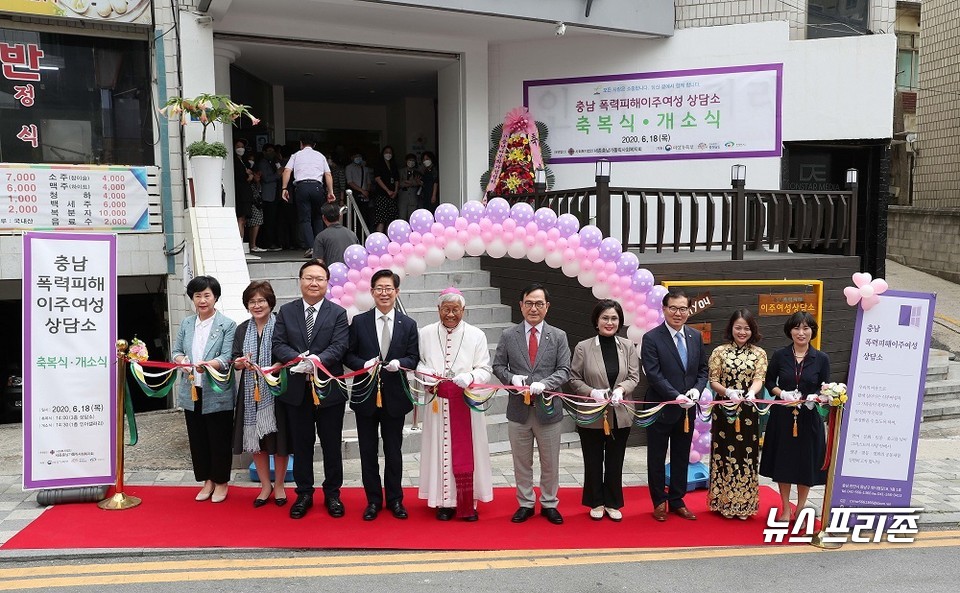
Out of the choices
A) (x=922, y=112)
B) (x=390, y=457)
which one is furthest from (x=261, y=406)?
(x=922, y=112)

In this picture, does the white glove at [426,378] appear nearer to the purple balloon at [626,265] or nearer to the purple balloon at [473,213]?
the purple balloon at [473,213]

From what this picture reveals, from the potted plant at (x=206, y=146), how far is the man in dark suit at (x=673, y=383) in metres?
5.69

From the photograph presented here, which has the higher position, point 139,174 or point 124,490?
point 139,174

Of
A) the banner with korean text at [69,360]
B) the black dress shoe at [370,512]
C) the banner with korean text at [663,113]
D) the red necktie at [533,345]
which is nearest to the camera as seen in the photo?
the black dress shoe at [370,512]

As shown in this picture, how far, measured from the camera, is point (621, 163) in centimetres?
1205

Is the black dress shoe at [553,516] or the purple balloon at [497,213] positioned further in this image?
the purple balloon at [497,213]

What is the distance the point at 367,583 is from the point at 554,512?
5.18 feet

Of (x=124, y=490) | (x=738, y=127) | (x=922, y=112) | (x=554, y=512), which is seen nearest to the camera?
(x=554, y=512)

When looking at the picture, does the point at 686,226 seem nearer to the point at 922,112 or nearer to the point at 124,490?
the point at 124,490

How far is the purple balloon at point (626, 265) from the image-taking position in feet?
23.9

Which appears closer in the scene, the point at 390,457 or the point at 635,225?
the point at 390,457

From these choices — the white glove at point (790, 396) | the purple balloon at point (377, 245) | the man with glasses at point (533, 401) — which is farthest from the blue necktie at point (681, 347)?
the purple balloon at point (377, 245)

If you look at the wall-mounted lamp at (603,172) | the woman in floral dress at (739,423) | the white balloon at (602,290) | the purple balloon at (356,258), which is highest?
the wall-mounted lamp at (603,172)

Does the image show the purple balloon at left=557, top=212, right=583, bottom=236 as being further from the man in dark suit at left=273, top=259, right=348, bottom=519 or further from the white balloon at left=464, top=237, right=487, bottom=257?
the man in dark suit at left=273, top=259, right=348, bottom=519
